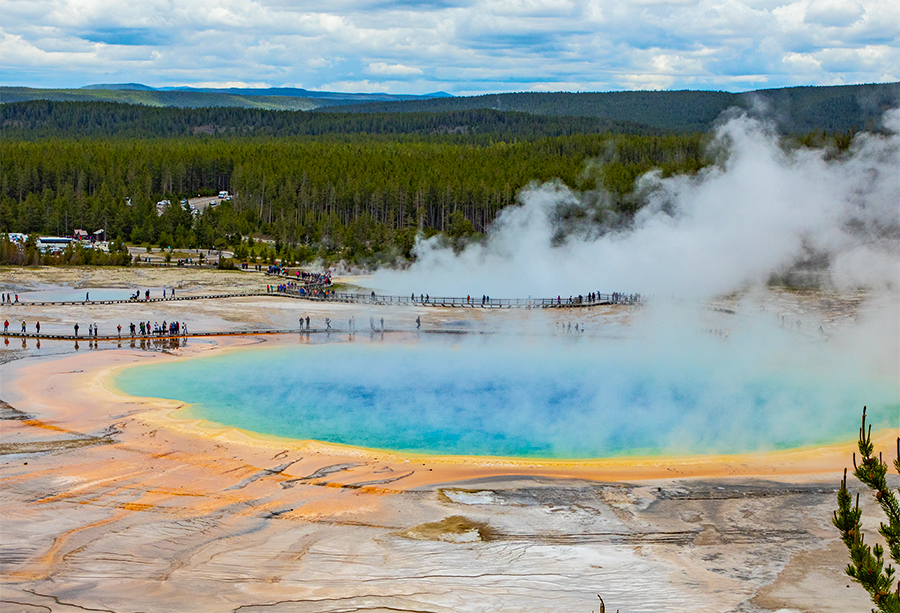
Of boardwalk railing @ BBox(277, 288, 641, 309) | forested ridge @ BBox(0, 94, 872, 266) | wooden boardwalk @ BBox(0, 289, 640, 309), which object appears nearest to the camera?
wooden boardwalk @ BBox(0, 289, 640, 309)

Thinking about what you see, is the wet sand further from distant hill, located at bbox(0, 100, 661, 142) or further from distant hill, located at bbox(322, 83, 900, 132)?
distant hill, located at bbox(0, 100, 661, 142)

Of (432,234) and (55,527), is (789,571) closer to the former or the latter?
(55,527)

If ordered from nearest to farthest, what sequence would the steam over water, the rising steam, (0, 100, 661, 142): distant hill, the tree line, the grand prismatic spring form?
the grand prismatic spring → the steam over water → the rising steam → the tree line → (0, 100, 661, 142): distant hill

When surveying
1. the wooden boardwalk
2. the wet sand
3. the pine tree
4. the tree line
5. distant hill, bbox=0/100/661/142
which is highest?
distant hill, bbox=0/100/661/142

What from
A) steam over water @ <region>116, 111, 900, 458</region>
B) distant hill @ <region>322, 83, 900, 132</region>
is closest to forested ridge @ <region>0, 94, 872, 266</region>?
steam over water @ <region>116, 111, 900, 458</region>

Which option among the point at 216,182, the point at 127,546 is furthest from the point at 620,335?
the point at 216,182

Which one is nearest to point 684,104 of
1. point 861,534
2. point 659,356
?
point 659,356

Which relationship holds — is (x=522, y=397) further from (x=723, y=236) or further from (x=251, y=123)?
(x=251, y=123)

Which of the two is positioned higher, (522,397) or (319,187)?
(319,187)
